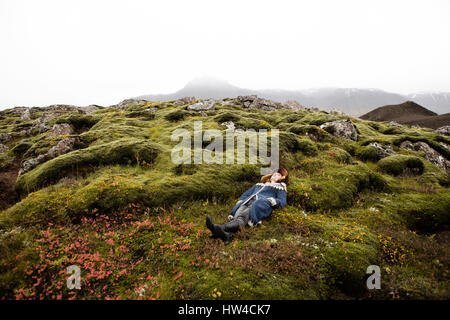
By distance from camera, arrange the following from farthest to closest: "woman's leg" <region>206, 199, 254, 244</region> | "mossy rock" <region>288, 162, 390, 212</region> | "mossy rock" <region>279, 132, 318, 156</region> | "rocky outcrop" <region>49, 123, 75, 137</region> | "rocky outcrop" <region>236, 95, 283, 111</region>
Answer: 1. "rocky outcrop" <region>236, 95, 283, 111</region>
2. "rocky outcrop" <region>49, 123, 75, 137</region>
3. "mossy rock" <region>279, 132, 318, 156</region>
4. "mossy rock" <region>288, 162, 390, 212</region>
5. "woman's leg" <region>206, 199, 254, 244</region>

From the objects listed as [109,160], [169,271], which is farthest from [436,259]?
[109,160]

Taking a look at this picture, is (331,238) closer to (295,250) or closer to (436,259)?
(295,250)

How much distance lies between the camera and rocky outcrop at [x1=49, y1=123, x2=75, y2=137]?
21.1 m

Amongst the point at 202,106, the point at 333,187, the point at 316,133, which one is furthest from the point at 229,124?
the point at 333,187

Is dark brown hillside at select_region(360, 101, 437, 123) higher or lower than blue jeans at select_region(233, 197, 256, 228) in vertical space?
higher

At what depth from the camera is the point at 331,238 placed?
314 inches

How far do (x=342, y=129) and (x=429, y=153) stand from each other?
9.18m

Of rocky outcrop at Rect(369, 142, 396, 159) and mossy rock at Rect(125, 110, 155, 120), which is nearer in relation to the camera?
rocky outcrop at Rect(369, 142, 396, 159)

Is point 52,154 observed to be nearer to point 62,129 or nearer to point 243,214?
point 62,129

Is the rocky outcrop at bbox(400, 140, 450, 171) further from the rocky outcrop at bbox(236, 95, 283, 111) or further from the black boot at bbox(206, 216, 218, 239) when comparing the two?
the black boot at bbox(206, 216, 218, 239)

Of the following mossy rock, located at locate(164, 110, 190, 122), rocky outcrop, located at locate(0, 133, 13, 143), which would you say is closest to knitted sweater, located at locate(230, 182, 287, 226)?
mossy rock, located at locate(164, 110, 190, 122)

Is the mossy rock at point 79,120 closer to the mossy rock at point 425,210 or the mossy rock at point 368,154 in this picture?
the mossy rock at point 425,210

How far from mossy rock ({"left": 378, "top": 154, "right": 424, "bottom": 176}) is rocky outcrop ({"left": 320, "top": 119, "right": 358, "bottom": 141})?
708 centimetres

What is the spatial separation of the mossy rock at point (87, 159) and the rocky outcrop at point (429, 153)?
2877 centimetres
